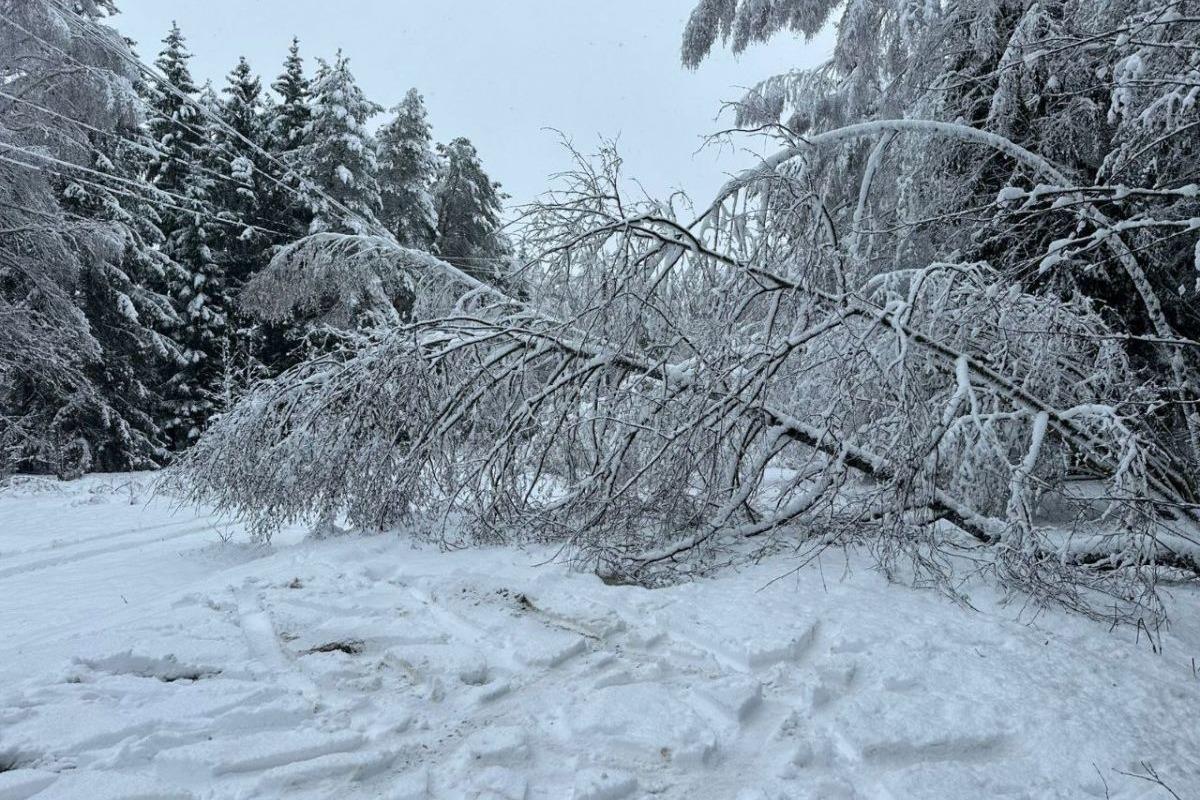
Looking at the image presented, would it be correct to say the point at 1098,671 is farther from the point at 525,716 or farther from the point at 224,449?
the point at 224,449

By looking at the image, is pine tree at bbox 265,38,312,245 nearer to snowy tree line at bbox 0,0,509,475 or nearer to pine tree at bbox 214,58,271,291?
snowy tree line at bbox 0,0,509,475

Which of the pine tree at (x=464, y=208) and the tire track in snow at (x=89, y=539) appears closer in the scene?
the tire track in snow at (x=89, y=539)

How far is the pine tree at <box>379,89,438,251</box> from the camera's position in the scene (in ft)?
54.2

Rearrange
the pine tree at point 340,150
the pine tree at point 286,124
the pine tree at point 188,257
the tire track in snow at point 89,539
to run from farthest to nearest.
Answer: the pine tree at point 286,124
the pine tree at point 188,257
the pine tree at point 340,150
the tire track in snow at point 89,539

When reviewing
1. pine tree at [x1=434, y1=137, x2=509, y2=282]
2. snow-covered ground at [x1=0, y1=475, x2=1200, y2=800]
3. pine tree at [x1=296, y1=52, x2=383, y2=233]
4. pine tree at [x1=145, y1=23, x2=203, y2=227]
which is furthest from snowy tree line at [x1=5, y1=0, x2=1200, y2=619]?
pine tree at [x1=145, y1=23, x2=203, y2=227]

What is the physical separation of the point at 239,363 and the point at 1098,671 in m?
18.1

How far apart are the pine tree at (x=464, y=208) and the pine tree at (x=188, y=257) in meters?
5.54

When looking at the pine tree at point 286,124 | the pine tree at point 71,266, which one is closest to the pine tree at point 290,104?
the pine tree at point 286,124

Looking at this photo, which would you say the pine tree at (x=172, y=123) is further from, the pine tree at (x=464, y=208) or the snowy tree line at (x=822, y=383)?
the snowy tree line at (x=822, y=383)

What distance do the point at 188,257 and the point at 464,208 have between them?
700cm

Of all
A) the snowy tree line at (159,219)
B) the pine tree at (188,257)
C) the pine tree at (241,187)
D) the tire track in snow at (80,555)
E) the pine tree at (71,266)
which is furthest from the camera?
the pine tree at (241,187)

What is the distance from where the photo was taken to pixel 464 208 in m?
18.5

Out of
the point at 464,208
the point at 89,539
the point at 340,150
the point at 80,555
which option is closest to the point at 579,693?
the point at 80,555

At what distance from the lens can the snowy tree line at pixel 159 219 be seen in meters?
9.42
